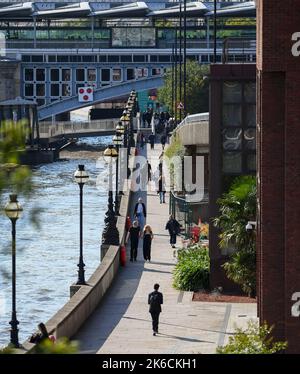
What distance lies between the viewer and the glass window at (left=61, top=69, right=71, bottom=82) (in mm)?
144125

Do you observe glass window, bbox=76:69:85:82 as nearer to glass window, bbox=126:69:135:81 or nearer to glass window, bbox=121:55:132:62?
glass window, bbox=121:55:132:62

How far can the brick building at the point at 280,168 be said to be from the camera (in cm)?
2469

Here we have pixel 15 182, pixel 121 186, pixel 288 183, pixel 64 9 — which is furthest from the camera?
pixel 64 9

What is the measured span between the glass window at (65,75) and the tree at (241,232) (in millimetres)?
110357

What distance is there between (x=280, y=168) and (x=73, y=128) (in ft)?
312

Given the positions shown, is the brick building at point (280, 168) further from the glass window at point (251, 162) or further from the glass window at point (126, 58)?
the glass window at point (126, 58)

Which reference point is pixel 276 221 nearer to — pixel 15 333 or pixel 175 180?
pixel 15 333

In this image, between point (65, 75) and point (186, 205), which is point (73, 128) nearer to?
point (65, 75)

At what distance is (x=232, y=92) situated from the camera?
35.8m

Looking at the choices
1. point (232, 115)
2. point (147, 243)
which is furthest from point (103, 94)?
point (232, 115)

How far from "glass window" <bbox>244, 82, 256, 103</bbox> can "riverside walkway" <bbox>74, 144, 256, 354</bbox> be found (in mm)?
4385

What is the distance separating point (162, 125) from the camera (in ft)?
348

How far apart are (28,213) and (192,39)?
135730 millimetres
